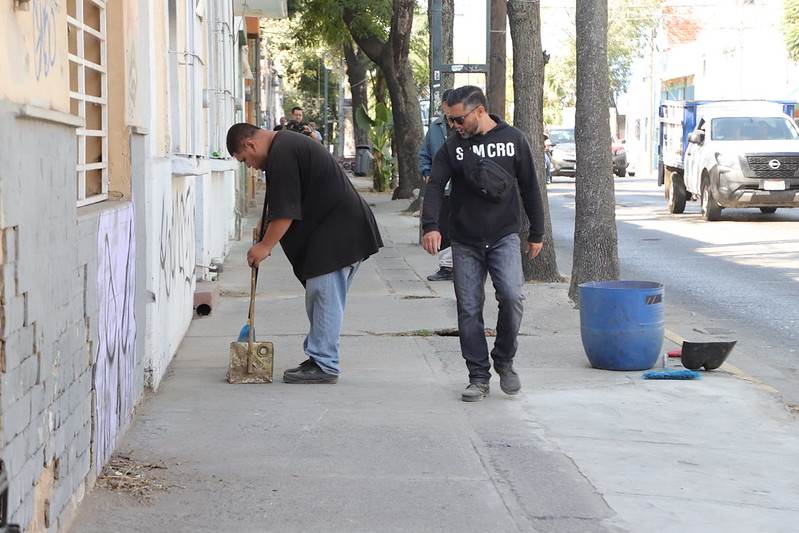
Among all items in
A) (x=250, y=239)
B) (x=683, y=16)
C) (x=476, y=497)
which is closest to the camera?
(x=476, y=497)

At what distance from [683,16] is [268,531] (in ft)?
226

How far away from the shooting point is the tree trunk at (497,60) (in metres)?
16.3

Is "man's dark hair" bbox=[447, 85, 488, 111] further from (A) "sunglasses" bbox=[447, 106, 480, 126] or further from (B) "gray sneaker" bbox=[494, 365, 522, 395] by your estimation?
(B) "gray sneaker" bbox=[494, 365, 522, 395]

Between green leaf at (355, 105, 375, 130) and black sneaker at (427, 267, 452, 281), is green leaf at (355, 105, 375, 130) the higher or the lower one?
the higher one

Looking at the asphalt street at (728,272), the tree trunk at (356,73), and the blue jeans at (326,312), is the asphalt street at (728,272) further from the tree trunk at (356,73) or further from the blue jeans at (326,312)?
the tree trunk at (356,73)

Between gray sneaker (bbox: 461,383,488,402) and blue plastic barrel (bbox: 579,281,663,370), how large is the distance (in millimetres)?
1232

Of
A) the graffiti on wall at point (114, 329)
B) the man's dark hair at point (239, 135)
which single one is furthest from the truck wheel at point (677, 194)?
the graffiti on wall at point (114, 329)

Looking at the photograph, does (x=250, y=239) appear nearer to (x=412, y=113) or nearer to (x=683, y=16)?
(x=412, y=113)

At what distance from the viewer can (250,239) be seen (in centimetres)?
1970

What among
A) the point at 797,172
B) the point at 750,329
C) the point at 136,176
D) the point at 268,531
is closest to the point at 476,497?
the point at 268,531

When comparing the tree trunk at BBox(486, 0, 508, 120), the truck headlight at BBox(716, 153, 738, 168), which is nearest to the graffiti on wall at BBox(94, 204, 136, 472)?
the tree trunk at BBox(486, 0, 508, 120)

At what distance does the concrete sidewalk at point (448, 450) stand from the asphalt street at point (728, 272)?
4.87 feet

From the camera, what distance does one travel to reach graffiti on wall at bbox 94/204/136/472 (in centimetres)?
514

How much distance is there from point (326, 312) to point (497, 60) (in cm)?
1048
